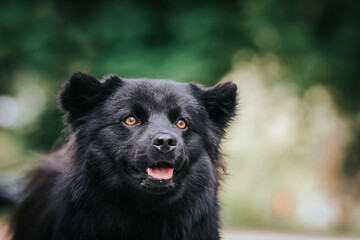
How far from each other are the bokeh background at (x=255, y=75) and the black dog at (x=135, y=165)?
13.9ft

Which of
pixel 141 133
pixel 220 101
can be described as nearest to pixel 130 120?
pixel 141 133

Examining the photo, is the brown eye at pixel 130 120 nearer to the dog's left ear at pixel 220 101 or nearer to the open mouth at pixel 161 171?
the open mouth at pixel 161 171

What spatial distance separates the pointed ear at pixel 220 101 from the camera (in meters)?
4.16

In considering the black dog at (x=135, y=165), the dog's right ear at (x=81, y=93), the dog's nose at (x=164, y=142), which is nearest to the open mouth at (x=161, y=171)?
the black dog at (x=135, y=165)

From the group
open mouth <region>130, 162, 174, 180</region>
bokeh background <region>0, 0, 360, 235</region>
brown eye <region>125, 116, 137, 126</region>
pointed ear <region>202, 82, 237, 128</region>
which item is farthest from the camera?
bokeh background <region>0, 0, 360, 235</region>

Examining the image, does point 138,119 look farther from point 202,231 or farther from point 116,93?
point 202,231

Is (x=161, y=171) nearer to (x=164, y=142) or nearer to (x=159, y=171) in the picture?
(x=159, y=171)

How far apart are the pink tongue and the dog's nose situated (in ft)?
0.73

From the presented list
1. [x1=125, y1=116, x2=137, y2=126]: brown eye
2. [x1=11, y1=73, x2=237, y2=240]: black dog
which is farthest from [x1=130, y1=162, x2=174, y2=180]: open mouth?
[x1=125, y1=116, x2=137, y2=126]: brown eye

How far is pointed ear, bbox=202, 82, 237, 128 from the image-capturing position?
4.16 m

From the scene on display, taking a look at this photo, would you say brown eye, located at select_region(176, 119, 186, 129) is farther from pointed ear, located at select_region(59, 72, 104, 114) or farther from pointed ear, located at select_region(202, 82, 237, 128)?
pointed ear, located at select_region(59, 72, 104, 114)

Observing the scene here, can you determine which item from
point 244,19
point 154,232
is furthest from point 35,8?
point 154,232

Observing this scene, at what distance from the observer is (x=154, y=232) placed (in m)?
3.73

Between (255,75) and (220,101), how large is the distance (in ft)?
18.3
